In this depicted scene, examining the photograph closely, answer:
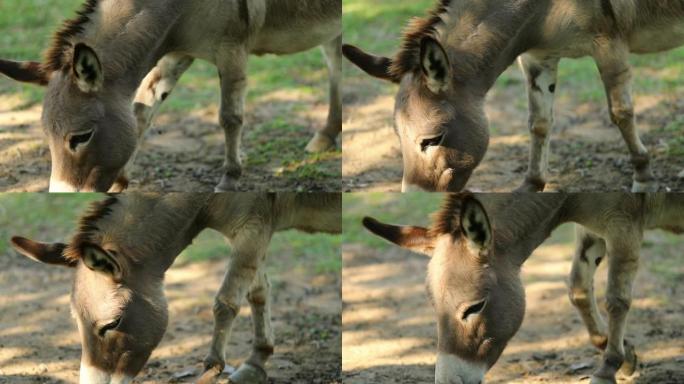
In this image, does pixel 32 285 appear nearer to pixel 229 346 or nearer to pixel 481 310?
pixel 229 346

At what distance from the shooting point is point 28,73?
5.74m

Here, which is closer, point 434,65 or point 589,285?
point 434,65

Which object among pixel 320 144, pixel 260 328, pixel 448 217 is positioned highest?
pixel 448 217

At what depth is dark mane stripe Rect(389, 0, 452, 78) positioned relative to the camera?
5516 mm

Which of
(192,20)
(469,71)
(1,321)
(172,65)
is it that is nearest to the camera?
(469,71)

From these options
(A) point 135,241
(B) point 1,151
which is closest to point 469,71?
(A) point 135,241

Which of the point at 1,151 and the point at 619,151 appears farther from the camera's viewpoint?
the point at 619,151

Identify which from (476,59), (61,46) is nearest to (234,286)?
(61,46)

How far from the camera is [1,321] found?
7348mm

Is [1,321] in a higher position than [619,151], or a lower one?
lower

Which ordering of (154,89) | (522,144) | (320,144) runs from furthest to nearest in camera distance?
(522,144)
(320,144)
(154,89)

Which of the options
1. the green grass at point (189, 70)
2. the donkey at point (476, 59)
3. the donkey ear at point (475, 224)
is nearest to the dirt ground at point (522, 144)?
the green grass at point (189, 70)

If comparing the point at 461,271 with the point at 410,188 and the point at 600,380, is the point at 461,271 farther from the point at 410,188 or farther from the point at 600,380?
the point at 600,380

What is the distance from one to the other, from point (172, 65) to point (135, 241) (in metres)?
1.69
